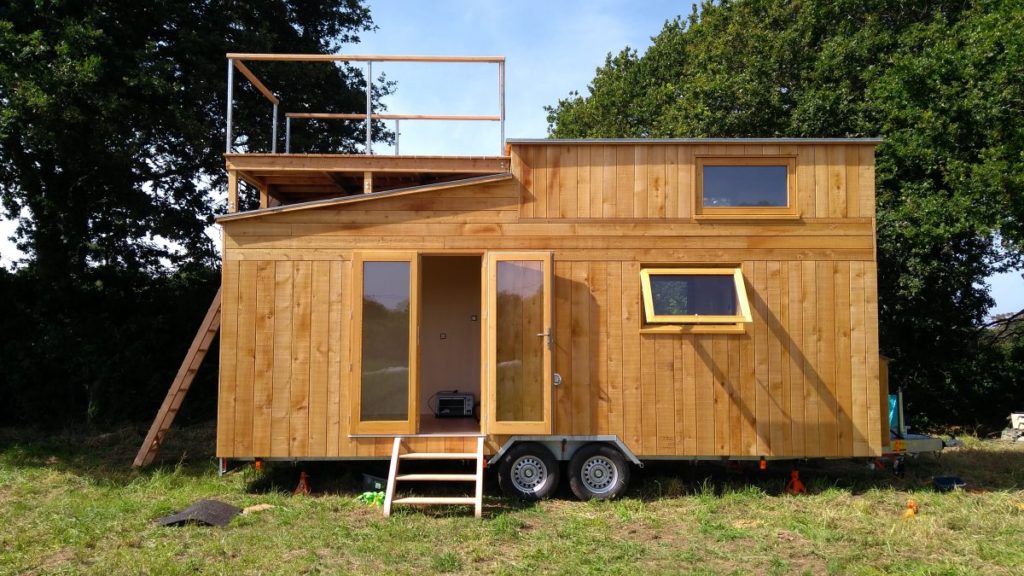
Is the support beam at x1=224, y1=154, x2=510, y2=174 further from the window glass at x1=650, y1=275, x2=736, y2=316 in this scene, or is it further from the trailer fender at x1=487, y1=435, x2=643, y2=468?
the trailer fender at x1=487, y1=435, x2=643, y2=468

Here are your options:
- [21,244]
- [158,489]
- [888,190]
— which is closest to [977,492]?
[888,190]

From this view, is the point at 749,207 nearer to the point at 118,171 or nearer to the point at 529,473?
the point at 529,473

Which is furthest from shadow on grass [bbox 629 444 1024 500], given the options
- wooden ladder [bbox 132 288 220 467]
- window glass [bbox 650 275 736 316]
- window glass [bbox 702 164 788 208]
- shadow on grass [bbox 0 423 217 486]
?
shadow on grass [bbox 0 423 217 486]

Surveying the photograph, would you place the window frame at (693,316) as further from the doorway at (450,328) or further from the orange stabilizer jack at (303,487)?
the orange stabilizer jack at (303,487)

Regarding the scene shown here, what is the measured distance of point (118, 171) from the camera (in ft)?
37.7

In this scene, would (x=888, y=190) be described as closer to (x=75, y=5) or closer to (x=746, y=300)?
(x=746, y=300)

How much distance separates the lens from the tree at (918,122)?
11.0m

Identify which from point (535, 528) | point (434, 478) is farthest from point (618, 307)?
point (434, 478)

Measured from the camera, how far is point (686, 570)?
500 centimetres

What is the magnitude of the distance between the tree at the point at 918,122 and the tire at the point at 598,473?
7295mm

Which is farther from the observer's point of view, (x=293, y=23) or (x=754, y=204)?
(x=293, y=23)

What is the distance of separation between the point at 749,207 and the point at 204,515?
232 inches

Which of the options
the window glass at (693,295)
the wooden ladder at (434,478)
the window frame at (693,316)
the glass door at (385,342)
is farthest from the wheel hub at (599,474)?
the glass door at (385,342)

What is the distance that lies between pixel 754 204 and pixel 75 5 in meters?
9.84
